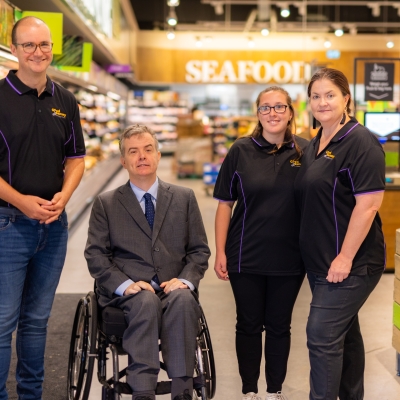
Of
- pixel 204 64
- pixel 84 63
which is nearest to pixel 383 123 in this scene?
pixel 84 63

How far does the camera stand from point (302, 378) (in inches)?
143

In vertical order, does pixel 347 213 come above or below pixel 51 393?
above

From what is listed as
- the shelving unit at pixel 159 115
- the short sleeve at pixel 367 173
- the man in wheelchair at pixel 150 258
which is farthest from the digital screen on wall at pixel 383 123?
the shelving unit at pixel 159 115

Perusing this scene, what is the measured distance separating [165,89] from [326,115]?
21601mm

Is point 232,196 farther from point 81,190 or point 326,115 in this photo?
point 81,190

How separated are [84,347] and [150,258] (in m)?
0.46

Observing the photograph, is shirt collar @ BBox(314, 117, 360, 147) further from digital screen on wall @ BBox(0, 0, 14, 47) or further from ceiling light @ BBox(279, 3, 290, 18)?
ceiling light @ BBox(279, 3, 290, 18)

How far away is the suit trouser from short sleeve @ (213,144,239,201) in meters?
0.55

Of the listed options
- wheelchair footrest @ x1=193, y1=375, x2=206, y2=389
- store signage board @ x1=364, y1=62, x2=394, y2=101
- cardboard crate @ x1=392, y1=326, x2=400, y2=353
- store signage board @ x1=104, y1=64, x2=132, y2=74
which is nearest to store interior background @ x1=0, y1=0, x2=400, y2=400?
store signage board @ x1=104, y1=64, x2=132, y2=74

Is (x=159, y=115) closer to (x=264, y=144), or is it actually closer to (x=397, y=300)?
(x=397, y=300)

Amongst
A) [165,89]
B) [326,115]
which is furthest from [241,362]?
[165,89]

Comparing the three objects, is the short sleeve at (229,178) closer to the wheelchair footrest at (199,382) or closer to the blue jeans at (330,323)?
the blue jeans at (330,323)

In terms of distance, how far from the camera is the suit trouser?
2555mm

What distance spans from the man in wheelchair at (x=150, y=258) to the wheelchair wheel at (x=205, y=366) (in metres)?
0.07
